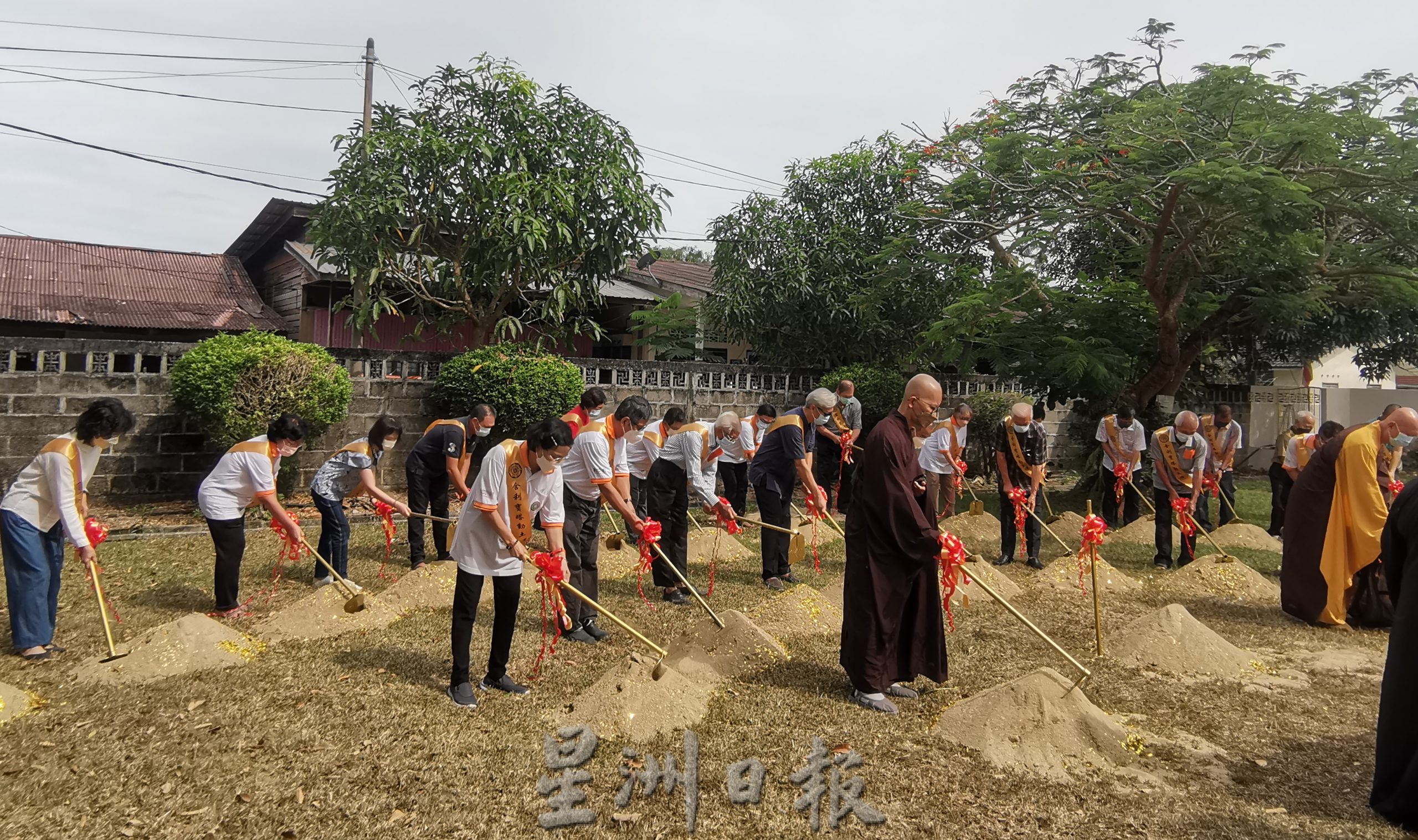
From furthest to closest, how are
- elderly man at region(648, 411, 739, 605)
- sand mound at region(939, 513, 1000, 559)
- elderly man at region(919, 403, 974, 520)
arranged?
sand mound at region(939, 513, 1000, 559)
elderly man at region(919, 403, 974, 520)
elderly man at region(648, 411, 739, 605)

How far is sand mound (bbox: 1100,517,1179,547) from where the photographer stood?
A: 1075cm

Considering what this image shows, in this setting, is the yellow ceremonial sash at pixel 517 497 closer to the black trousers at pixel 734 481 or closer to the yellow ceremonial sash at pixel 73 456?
the yellow ceremonial sash at pixel 73 456

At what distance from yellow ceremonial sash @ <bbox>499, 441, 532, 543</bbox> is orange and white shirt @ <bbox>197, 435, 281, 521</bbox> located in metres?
2.56

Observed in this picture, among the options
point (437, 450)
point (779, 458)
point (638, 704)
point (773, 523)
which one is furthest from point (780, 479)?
point (638, 704)

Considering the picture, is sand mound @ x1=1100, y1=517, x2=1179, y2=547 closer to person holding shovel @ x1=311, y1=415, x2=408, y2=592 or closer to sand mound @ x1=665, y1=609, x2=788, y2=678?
sand mound @ x1=665, y1=609, x2=788, y2=678

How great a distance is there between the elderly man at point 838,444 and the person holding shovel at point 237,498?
23.9 feet

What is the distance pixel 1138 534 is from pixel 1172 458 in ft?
5.49

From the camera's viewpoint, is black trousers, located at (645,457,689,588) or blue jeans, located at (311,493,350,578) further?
black trousers, located at (645,457,689,588)

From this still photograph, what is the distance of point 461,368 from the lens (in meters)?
11.2

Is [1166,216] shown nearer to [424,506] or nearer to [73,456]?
[424,506]

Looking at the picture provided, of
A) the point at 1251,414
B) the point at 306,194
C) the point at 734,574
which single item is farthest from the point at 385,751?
the point at 1251,414

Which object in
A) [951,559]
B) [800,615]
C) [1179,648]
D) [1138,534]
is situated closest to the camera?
[951,559]

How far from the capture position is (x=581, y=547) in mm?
6535

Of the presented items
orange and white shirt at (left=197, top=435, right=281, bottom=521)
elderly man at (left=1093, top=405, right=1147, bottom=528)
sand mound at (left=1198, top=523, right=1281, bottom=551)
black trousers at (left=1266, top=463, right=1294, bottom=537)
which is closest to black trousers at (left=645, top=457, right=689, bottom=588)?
orange and white shirt at (left=197, top=435, right=281, bottom=521)
